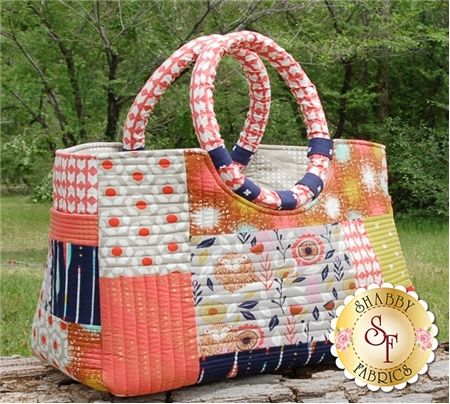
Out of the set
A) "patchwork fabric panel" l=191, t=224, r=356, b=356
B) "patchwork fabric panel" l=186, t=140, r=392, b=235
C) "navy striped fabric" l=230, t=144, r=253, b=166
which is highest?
"navy striped fabric" l=230, t=144, r=253, b=166

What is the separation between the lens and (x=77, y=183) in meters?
1.67

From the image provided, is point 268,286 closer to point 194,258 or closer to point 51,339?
point 194,258

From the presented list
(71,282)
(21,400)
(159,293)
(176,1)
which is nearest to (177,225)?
(159,293)

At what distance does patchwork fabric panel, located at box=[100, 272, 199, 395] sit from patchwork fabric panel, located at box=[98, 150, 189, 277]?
31mm

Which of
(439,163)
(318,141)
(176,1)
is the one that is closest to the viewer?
(318,141)

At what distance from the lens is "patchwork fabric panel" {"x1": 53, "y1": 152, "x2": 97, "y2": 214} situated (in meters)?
1.65

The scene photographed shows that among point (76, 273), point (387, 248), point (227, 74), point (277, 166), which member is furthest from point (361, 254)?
point (227, 74)

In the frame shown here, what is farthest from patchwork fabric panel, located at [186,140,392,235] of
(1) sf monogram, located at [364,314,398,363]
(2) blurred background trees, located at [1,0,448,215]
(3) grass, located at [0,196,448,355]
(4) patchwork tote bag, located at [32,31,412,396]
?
(2) blurred background trees, located at [1,0,448,215]

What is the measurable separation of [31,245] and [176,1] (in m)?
2.62

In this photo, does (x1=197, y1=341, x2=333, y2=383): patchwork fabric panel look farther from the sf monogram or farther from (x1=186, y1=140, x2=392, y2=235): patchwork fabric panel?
(x1=186, y1=140, x2=392, y2=235): patchwork fabric panel

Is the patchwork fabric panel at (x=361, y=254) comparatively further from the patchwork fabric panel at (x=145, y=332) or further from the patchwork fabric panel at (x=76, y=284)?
the patchwork fabric panel at (x=76, y=284)

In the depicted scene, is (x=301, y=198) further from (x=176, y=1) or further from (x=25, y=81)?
(x=25, y=81)

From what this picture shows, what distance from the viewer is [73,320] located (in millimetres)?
1689

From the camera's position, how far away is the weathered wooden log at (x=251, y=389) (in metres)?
1.78
